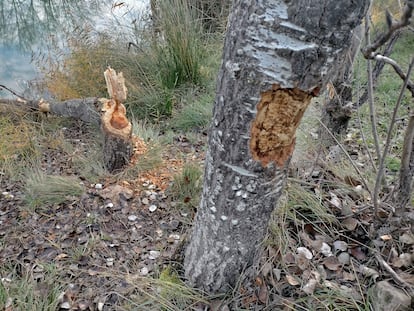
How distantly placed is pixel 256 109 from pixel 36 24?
5031 mm

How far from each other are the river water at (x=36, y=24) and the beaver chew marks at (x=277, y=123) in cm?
305

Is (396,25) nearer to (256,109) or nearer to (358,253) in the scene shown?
(256,109)

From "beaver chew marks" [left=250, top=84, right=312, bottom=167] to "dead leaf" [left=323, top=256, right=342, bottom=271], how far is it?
560mm

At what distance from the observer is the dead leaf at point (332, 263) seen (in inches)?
55.6

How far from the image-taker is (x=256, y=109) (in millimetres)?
971

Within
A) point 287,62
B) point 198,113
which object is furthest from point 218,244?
point 198,113

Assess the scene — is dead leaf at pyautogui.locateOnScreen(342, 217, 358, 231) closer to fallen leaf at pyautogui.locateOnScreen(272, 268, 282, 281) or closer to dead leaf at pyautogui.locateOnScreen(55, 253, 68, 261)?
fallen leaf at pyautogui.locateOnScreen(272, 268, 282, 281)

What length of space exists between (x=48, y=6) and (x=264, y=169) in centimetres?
554

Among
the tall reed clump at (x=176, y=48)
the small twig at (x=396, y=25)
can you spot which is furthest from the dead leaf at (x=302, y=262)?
A: the tall reed clump at (x=176, y=48)

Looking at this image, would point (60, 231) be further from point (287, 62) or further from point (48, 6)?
point (48, 6)

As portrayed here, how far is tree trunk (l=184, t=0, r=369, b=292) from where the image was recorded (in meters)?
0.81

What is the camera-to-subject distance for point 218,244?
1300mm

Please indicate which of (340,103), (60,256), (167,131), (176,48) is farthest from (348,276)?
(176,48)

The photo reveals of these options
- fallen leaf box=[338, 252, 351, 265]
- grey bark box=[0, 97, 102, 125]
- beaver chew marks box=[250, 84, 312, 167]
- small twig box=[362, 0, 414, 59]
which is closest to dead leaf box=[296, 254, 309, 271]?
fallen leaf box=[338, 252, 351, 265]
